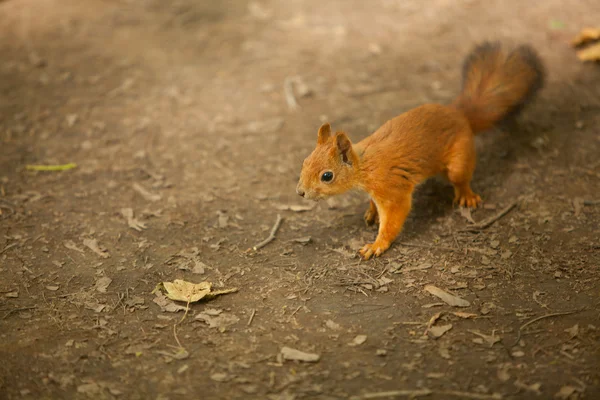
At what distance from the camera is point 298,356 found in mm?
2893

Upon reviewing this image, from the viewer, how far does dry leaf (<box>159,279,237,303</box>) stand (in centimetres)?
332

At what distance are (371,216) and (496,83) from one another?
56.7 inches

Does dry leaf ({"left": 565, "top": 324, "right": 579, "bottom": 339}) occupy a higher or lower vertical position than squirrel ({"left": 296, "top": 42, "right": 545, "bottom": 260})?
lower

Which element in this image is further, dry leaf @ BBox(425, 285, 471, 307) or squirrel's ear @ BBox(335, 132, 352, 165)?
squirrel's ear @ BBox(335, 132, 352, 165)

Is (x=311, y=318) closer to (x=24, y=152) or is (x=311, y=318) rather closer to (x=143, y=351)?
(x=143, y=351)

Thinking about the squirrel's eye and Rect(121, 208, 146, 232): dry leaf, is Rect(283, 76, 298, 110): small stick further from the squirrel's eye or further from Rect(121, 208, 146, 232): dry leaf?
the squirrel's eye

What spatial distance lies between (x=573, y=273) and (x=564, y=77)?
2.79 meters

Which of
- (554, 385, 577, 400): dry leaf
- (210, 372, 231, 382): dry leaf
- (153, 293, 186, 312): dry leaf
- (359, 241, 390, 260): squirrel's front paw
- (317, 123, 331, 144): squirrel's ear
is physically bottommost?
(554, 385, 577, 400): dry leaf

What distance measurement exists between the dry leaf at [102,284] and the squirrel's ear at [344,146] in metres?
1.66

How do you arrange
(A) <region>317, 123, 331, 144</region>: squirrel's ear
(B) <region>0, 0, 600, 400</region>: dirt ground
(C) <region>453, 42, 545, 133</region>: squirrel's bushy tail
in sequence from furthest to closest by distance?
(C) <region>453, 42, 545, 133</region>: squirrel's bushy tail
(A) <region>317, 123, 331, 144</region>: squirrel's ear
(B) <region>0, 0, 600, 400</region>: dirt ground

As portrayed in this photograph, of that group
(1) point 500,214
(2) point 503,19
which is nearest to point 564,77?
(2) point 503,19

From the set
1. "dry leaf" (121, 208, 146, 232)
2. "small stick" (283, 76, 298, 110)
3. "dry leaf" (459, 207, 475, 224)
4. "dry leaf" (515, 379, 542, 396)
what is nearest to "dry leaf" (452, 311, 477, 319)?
"dry leaf" (515, 379, 542, 396)

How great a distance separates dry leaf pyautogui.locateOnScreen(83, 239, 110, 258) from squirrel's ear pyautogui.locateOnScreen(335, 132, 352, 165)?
1710 mm

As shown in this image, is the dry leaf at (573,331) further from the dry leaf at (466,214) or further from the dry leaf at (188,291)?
the dry leaf at (188,291)
